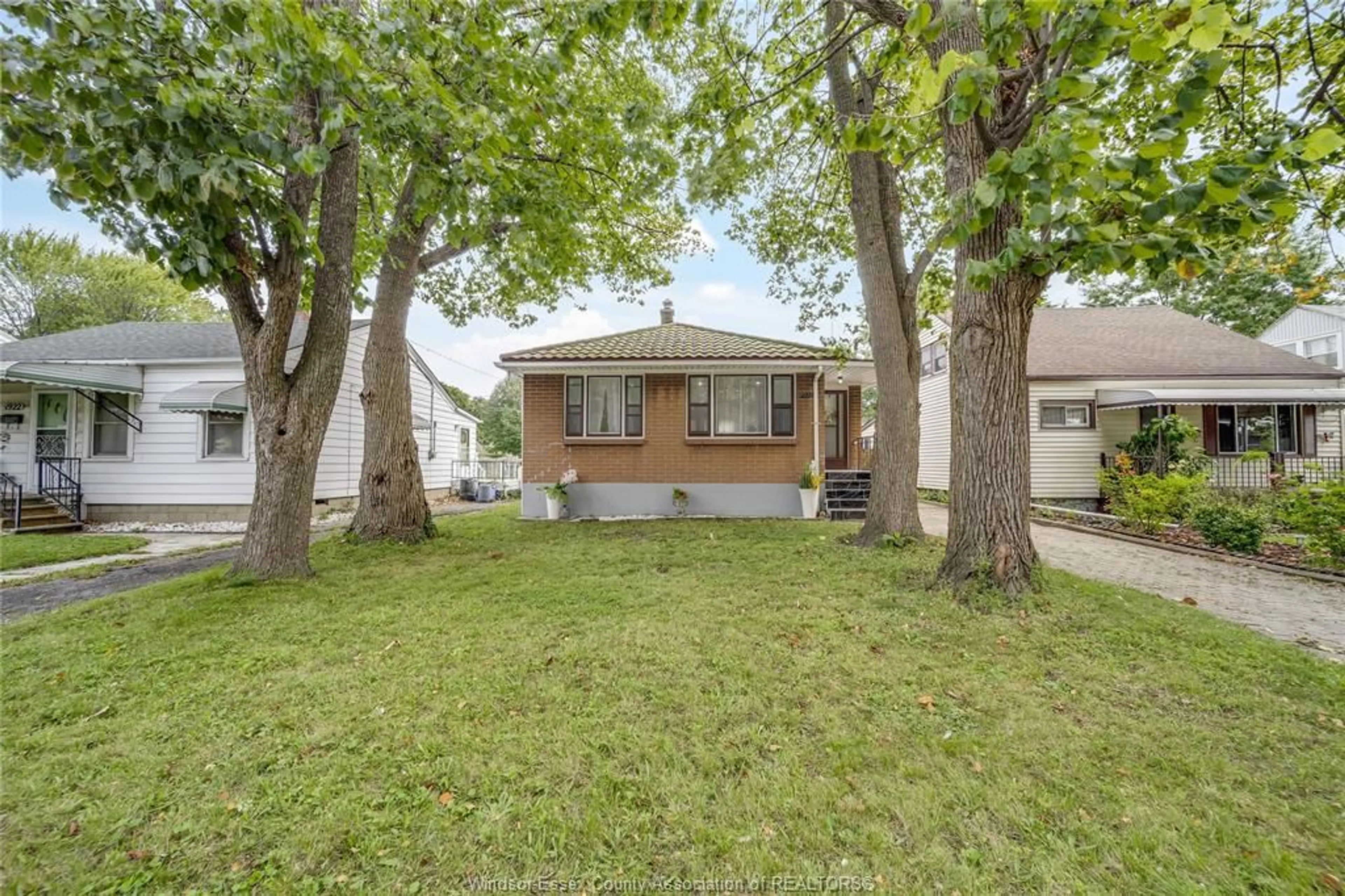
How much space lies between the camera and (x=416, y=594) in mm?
5070

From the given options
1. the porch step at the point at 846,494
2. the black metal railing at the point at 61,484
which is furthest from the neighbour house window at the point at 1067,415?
the black metal railing at the point at 61,484

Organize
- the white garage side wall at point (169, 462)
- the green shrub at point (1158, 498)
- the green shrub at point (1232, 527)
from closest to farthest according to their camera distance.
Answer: the green shrub at point (1232, 527)
the green shrub at point (1158, 498)
the white garage side wall at point (169, 462)

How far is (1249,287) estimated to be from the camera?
22.5 metres

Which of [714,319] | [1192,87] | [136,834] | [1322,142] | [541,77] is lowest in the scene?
[136,834]

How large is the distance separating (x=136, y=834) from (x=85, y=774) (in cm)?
67

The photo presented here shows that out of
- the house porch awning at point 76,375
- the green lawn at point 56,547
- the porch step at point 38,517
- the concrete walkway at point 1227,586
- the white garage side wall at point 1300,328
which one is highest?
the white garage side wall at point 1300,328

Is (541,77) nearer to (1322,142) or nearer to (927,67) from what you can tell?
(927,67)

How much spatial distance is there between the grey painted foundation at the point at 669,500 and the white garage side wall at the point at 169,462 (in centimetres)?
675

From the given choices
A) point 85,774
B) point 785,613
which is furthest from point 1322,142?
point 85,774

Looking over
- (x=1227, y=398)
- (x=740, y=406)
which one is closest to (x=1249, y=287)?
(x=1227, y=398)

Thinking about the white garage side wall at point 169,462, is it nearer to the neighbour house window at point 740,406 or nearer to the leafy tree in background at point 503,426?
the neighbour house window at point 740,406

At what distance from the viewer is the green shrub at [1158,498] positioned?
8602 mm

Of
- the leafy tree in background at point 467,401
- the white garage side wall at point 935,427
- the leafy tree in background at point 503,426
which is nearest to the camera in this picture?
the white garage side wall at point 935,427

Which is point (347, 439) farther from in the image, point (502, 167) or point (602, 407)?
point (502, 167)
